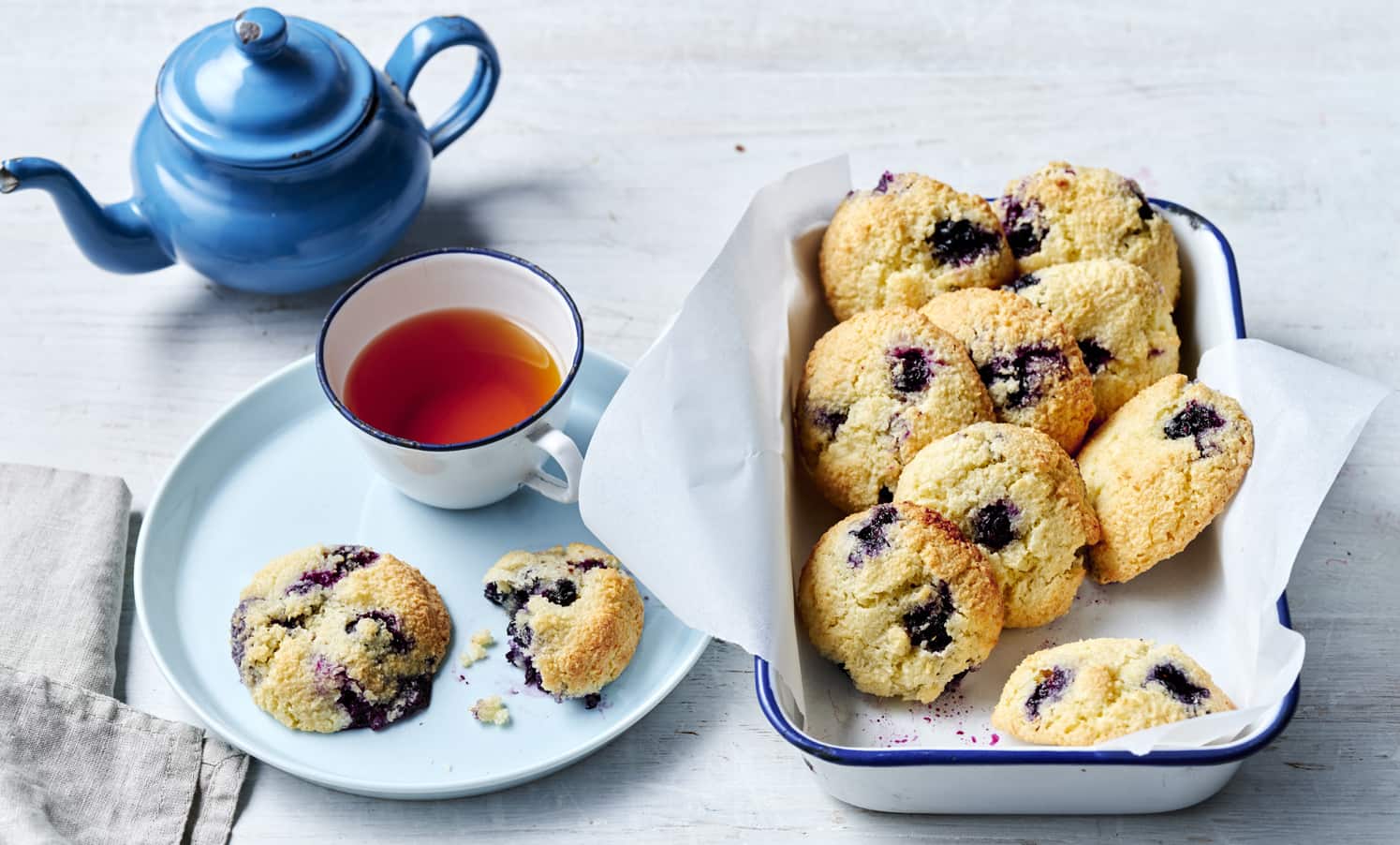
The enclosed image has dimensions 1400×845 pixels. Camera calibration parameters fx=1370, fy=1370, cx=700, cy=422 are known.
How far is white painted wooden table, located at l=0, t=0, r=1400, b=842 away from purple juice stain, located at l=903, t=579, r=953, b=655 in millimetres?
185

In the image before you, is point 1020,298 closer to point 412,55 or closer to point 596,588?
point 596,588

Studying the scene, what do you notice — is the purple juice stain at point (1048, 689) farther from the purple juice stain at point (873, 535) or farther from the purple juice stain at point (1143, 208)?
the purple juice stain at point (1143, 208)

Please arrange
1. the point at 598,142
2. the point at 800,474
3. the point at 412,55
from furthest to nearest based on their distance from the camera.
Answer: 1. the point at 598,142
2. the point at 412,55
3. the point at 800,474

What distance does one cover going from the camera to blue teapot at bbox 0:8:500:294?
1433 millimetres

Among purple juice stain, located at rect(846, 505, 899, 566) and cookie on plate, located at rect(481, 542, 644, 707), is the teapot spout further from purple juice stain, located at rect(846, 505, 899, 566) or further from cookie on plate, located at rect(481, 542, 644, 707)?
purple juice stain, located at rect(846, 505, 899, 566)

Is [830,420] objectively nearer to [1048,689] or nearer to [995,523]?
[995,523]

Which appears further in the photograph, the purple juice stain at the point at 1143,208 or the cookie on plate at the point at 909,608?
the purple juice stain at the point at 1143,208

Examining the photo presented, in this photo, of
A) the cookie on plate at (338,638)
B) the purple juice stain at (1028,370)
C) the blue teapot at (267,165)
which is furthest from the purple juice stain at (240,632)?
the purple juice stain at (1028,370)

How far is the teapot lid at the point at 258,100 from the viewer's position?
1.43m

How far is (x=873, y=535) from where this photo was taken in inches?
46.1

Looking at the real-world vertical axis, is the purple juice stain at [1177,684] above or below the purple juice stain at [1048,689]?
above

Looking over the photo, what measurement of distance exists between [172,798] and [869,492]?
689mm

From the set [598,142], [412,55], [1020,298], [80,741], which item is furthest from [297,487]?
[1020,298]

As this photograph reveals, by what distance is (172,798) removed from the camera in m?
1.23
